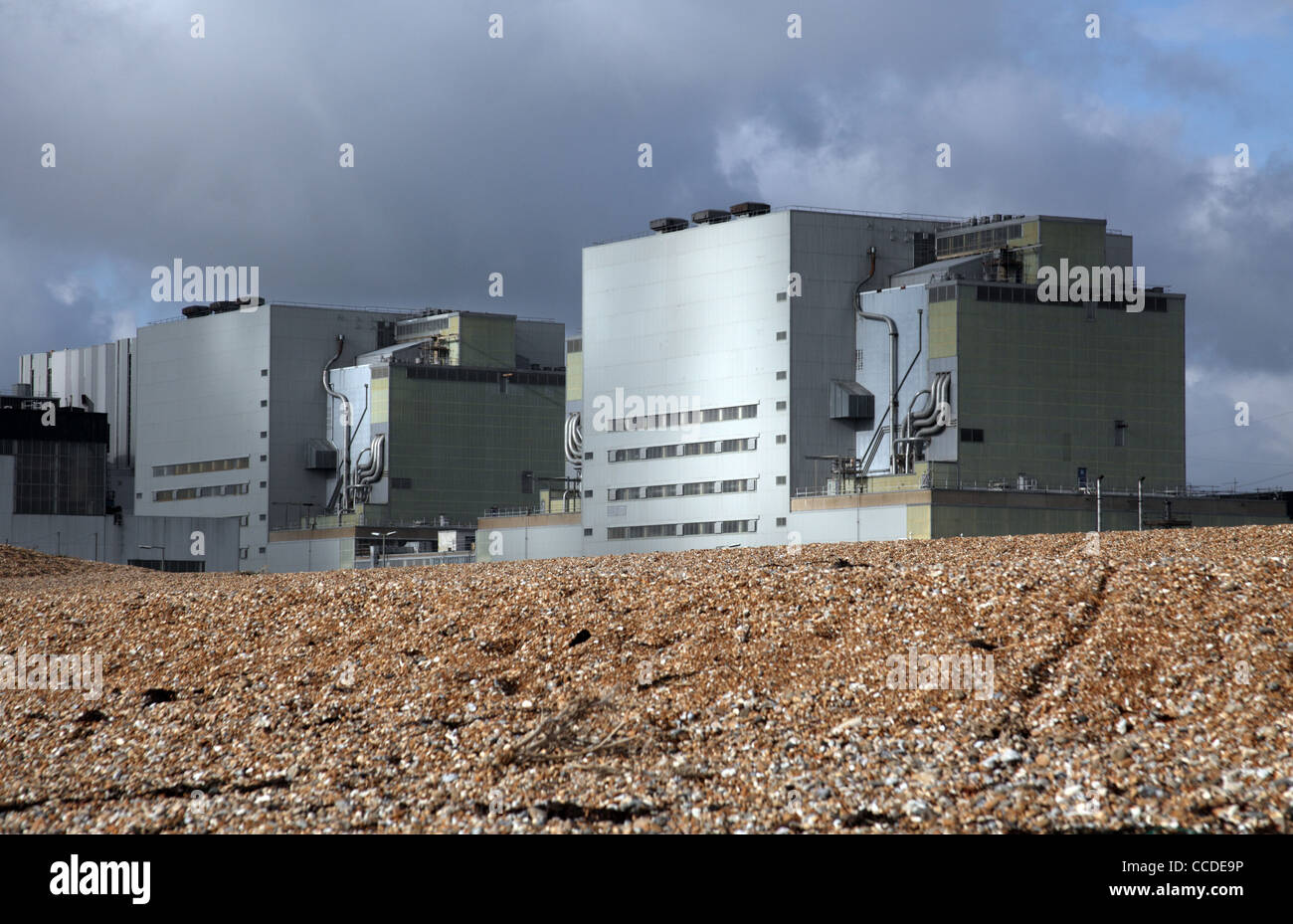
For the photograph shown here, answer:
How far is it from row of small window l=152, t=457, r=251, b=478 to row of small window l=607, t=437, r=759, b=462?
41.8 meters

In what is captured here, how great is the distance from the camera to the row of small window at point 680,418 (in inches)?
3698

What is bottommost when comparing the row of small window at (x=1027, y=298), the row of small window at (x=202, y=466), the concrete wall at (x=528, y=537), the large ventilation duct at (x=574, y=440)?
the concrete wall at (x=528, y=537)

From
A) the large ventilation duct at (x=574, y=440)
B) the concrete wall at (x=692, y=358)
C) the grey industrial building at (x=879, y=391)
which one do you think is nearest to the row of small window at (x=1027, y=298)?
the grey industrial building at (x=879, y=391)

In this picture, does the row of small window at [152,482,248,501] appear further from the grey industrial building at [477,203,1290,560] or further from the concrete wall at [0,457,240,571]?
the grey industrial building at [477,203,1290,560]

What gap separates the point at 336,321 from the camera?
12900 centimetres

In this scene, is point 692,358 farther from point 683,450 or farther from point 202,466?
point 202,466

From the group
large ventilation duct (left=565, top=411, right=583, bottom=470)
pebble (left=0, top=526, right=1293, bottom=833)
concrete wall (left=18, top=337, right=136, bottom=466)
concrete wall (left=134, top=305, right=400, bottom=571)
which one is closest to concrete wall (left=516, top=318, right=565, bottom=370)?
concrete wall (left=134, top=305, right=400, bottom=571)

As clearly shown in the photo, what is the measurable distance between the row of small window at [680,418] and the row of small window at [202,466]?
41.6m

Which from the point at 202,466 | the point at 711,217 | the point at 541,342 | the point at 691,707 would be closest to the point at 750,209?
the point at 711,217

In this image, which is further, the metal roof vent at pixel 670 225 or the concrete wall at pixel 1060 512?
the metal roof vent at pixel 670 225

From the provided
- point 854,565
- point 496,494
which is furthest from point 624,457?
point 854,565

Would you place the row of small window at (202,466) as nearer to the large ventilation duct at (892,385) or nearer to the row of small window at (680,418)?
the row of small window at (680,418)

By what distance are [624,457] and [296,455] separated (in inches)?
1504
